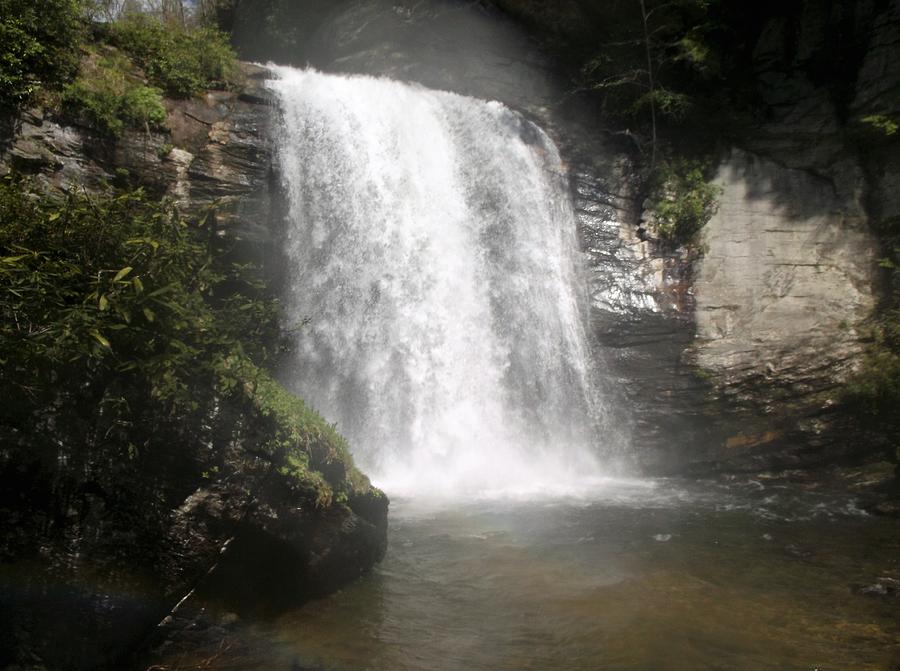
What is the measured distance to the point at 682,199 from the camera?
40.9 ft

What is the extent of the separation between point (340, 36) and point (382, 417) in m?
12.6

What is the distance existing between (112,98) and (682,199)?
11043mm

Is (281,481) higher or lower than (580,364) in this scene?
lower

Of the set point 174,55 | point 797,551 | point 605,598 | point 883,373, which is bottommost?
point 797,551

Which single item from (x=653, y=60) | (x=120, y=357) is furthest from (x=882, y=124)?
(x=120, y=357)

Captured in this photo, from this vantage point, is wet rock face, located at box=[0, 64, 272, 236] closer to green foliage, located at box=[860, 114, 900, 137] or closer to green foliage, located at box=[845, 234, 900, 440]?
green foliage, located at box=[845, 234, 900, 440]

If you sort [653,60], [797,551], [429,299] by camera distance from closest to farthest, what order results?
[797,551]
[429,299]
[653,60]

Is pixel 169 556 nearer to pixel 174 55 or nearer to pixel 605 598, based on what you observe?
pixel 605 598

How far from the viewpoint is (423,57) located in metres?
16.1

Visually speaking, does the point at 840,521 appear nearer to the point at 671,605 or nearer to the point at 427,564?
the point at 671,605

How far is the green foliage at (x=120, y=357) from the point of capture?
3740 millimetres

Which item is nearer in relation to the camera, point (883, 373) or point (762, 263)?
point (883, 373)

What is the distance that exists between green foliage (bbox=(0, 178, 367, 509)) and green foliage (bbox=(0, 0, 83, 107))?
482 centimetres

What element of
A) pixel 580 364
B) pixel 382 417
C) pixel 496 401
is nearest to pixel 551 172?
pixel 580 364
